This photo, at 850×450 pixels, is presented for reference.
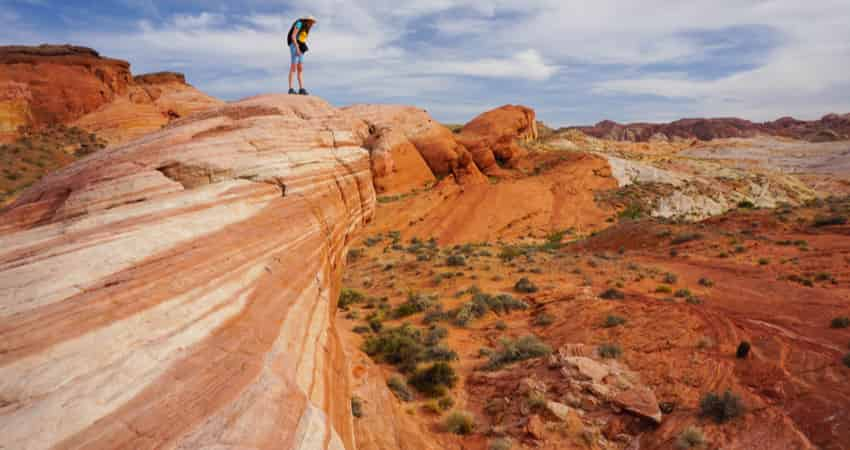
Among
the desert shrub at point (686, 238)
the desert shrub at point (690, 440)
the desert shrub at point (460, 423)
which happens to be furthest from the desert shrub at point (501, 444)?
the desert shrub at point (686, 238)

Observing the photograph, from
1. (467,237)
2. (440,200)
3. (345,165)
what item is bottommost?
(467,237)

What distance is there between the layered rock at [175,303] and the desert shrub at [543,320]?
6.52 meters

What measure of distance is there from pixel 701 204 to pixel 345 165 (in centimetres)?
3380

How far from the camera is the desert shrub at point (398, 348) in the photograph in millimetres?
9031

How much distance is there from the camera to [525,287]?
42.5 ft

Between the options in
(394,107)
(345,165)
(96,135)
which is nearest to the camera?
(345,165)

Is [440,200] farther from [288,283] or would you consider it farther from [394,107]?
[288,283]

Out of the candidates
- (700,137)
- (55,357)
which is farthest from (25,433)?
(700,137)

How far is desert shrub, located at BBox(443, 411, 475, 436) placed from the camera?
271 inches

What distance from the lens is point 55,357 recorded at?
2.40 meters

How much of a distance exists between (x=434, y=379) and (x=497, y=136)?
1266 inches

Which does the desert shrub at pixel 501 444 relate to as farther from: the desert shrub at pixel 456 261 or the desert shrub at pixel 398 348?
the desert shrub at pixel 456 261

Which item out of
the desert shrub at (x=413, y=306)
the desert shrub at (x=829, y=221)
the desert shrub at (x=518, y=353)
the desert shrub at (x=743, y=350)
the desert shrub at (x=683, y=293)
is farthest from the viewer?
the desert shrub at (x=829, y=221)

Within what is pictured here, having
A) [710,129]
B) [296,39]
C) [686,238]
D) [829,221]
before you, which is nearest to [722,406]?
[296,39]
